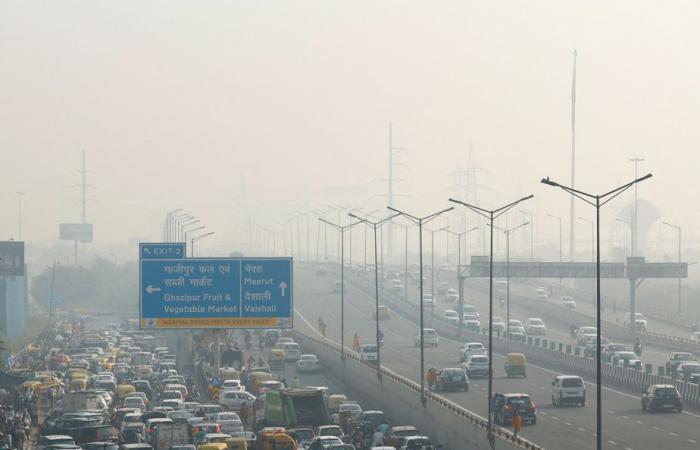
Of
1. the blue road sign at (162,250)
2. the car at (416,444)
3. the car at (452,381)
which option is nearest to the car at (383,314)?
the blue road sign at (162,250)

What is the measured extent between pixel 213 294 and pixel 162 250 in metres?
10.5

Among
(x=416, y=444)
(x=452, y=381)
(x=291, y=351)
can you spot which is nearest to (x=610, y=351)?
(x=452, y=381)

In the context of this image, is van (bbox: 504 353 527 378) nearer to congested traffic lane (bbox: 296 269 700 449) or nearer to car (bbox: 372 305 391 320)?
congested traffic lane (bbox: 296 269 700 449)

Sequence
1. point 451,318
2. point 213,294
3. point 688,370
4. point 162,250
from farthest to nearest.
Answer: point 451,318 → point 688,370 → point 162,250 → point 213,294

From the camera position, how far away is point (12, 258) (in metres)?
140

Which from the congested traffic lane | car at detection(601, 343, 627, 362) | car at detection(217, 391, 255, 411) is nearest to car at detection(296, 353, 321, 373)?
the congested traffic lane

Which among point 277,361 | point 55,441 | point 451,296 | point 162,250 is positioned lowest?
point 277,361

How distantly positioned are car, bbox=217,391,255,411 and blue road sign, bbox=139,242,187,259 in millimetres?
10019

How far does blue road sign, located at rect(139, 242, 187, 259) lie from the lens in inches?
2963

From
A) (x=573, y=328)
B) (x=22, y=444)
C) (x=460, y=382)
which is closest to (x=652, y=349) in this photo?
(x=573, y=328)

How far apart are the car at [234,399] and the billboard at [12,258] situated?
73997 millimetres

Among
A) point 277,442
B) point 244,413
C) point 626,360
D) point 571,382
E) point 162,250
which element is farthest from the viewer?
point 626,360

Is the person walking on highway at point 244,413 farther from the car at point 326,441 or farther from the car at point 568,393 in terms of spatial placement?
the car at point 326,441

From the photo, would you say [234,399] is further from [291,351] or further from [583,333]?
[583,333]
